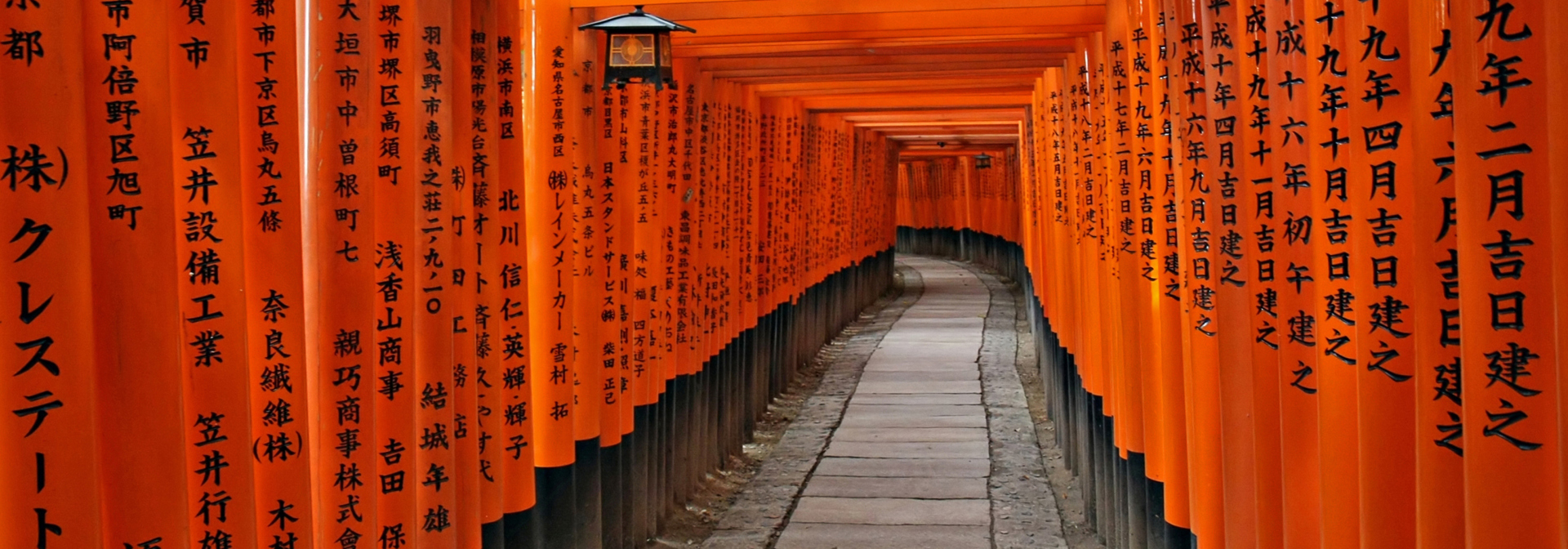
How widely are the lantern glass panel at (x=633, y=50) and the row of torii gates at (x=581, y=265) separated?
18 mm

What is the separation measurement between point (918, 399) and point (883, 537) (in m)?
4.69

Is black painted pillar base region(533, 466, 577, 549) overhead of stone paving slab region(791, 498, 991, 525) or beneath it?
overhead

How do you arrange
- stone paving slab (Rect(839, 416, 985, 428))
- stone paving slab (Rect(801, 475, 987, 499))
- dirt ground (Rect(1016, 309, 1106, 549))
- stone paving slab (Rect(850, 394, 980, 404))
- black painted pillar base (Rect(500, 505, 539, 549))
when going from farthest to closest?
stone paving slab (Rect(850, 394, 980, 404)) < stone paving slab (Rect(839, 416, 985, 428)) < stone paving slab (Rect(801, 475, 987, 499)) < dirt ground (Rect(1016, 309, 1106, 549)) < black painted pillar base (Rect(500, 505, 539, 549))

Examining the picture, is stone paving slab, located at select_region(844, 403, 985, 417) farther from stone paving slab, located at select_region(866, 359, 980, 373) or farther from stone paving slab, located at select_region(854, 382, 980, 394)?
stone paving slab, located at select_region(866, 359, 980, 373)

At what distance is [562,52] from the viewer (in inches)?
228

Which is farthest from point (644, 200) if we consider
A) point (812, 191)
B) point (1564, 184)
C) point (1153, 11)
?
point (812, 191)

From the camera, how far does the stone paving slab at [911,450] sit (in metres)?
9.90

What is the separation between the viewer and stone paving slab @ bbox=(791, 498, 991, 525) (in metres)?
8.07

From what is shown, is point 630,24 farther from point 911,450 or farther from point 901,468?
point 911,450

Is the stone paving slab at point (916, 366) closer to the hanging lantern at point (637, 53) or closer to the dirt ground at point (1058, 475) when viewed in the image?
the dirt ground at point (1058, 475)

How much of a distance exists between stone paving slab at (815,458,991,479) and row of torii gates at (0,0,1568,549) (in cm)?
198

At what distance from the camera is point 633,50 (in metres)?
5.71

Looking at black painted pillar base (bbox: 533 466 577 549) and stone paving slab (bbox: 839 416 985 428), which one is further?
stone paving slab (bbox: 839 416 985 428)

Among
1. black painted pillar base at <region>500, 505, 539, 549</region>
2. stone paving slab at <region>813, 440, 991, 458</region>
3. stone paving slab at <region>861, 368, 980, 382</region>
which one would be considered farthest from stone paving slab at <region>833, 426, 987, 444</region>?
black painted pillar base at <region>500, 505, 539, 549</region>
